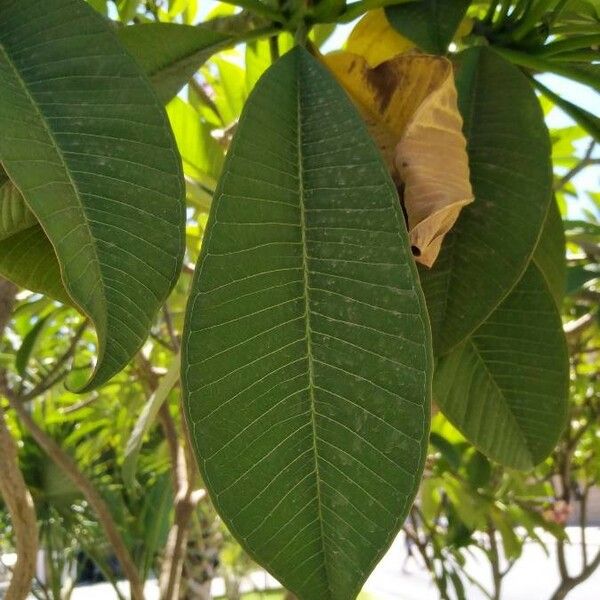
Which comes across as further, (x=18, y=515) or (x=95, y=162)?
(x=18, y=515)

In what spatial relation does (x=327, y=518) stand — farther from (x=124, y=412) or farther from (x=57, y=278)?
(x=124, y=412)

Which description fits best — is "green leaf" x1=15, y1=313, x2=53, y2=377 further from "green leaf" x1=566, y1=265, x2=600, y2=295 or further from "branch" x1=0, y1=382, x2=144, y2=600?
"green leaf" x1=566, y1=265, x2=600, y2=295

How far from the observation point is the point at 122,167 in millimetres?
283

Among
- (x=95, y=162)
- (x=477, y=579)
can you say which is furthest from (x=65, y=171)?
(x=477, y=579)

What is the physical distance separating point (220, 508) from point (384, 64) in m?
0.24

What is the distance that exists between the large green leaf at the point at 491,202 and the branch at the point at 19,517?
1.63 feet

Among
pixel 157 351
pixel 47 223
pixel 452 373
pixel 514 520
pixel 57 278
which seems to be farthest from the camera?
pixel 514 520

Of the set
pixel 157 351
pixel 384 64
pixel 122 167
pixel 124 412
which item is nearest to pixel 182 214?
pixel 122 167

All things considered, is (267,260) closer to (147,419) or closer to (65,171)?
(65,171)

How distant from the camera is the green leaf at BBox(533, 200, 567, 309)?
48 centimetres

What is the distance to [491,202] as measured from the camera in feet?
1.35

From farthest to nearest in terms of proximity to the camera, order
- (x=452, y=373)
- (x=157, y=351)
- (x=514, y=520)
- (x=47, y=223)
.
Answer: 1. (x=514, y=520)
2. (x=157, y=351)
3. (x=452, y=373)
4. (x=47, y=223)

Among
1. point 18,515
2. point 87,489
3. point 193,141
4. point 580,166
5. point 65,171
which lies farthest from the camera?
point 580,166

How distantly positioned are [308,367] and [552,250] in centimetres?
25
